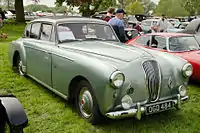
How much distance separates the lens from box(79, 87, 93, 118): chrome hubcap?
3.82 meters

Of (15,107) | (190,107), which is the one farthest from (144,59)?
(15,107)

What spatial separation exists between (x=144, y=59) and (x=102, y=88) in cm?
84

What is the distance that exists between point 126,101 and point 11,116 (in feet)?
5.41

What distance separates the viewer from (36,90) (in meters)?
5.38

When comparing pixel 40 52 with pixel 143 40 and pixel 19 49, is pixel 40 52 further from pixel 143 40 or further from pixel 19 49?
pixel 143 40

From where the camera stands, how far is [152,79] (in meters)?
3.72

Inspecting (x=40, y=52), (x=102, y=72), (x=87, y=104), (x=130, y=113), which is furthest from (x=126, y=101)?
(x=40, y=52)

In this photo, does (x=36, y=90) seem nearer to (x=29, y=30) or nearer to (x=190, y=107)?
(x=29, y=30)

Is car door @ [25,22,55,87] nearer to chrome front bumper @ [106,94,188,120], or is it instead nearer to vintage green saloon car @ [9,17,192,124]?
vintage green saloon car @ [9,17,192,124]

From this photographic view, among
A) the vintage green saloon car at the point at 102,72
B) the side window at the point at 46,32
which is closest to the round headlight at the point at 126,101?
the vintage green saloon car at the point at 102,72

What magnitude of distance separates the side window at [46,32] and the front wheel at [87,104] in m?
1.53

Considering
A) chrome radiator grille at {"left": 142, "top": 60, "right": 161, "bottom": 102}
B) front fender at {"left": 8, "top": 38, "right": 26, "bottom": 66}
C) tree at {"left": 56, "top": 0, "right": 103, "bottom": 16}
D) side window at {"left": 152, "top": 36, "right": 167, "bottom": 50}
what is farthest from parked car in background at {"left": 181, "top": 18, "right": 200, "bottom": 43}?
tree at {"left": 56, "top": 0, "right": 103, "bottom": 16}

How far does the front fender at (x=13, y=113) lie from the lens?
2312 millimetres

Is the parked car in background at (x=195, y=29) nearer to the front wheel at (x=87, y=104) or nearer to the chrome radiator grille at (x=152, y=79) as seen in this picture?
the chrome radiator grille at (x=152, y=79)
